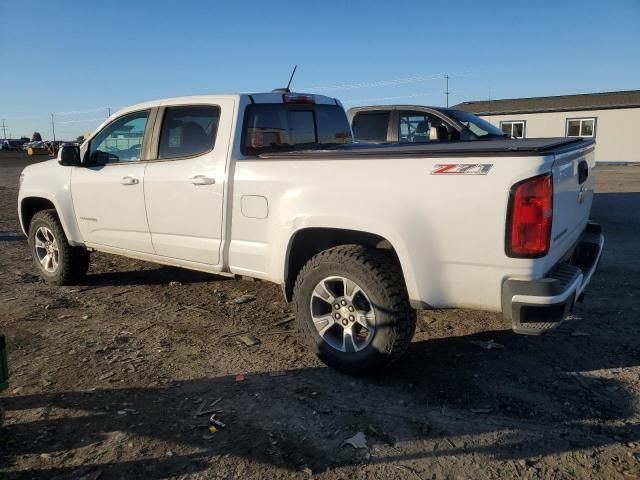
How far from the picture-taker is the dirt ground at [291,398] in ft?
9.14

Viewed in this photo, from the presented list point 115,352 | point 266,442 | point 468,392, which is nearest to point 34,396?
point 115,352

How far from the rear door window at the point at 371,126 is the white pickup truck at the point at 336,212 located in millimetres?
3585

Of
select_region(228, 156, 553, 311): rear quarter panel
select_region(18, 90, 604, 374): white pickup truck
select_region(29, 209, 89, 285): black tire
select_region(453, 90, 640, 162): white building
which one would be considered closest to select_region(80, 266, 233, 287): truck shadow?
select_region(29, 209, 89, 285): black tire

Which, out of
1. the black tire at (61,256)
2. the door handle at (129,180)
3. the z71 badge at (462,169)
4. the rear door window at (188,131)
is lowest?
the black tire at (61,256)

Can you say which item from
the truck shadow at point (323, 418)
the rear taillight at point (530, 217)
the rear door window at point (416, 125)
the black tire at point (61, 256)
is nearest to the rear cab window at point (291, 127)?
the truck shadow at point (323, 418)

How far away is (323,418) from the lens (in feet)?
10.5

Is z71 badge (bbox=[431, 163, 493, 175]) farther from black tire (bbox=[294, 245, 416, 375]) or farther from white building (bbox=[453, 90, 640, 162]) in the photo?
white building (bbox=[453, 90, 640, 162])

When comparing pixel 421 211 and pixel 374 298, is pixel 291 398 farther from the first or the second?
pixel 421 211

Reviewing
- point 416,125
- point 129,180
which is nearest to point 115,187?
point 129,180

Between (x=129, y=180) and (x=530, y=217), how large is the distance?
3.58m

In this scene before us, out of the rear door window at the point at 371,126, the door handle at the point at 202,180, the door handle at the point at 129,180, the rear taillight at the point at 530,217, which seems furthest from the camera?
the rear door window at the point at 371,126

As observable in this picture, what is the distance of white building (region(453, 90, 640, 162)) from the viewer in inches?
1084

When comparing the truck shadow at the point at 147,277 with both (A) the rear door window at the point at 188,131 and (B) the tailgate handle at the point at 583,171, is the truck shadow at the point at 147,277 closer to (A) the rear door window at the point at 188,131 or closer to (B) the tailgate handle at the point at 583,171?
(A) the rear door window at the point at 188,131

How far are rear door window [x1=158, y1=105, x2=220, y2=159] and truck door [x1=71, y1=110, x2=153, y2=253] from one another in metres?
0.24
